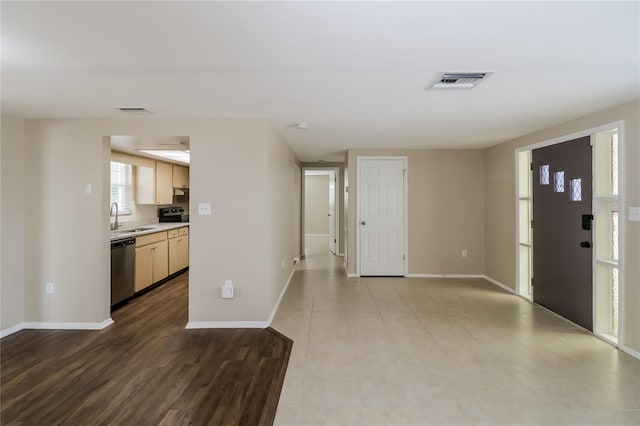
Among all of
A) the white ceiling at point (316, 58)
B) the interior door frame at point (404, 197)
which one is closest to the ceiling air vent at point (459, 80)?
the white ceiling at point (316, 58)

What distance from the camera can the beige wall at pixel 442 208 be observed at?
5.54 m

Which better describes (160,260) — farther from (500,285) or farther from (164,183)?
(500,285)

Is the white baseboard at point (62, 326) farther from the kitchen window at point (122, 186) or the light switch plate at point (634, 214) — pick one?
the light switch plate at point (634, 214)

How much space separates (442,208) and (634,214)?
2863 mm

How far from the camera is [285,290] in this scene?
4.80 meters

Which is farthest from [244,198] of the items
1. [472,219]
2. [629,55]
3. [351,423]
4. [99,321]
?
[472,219]

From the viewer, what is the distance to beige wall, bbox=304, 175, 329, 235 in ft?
38.9

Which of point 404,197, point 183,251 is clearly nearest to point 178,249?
point 183,251

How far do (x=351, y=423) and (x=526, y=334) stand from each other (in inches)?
89.4

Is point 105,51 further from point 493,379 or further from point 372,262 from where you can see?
point 372,262

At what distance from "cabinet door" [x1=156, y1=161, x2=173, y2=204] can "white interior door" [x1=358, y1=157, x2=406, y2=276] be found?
11.5 ft

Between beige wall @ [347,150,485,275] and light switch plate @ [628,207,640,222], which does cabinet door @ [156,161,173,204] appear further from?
light switch plate @ [628,207,640,222]

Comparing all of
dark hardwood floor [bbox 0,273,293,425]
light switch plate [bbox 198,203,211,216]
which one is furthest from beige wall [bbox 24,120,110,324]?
light switch plate [bbox 198,203,211,216]

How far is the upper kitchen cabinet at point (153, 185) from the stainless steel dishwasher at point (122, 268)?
1.42m
